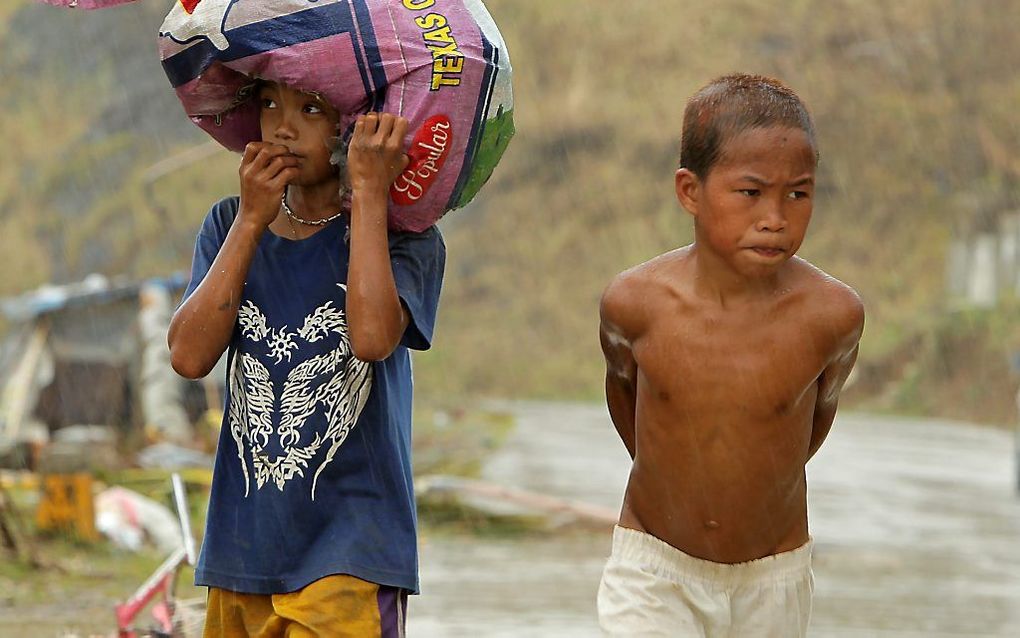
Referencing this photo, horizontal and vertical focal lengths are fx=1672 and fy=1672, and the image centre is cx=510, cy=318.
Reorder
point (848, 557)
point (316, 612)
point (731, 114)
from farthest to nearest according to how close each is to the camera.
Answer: point (848, 557), point (731, 114), point (316, 612)


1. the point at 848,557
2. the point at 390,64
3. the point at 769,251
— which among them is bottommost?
the point at 848,557

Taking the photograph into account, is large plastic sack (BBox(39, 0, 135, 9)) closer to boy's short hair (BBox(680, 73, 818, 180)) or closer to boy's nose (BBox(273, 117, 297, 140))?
boy's nose (BBox(273, 117, 297, 140))

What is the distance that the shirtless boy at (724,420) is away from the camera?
11.2 ft

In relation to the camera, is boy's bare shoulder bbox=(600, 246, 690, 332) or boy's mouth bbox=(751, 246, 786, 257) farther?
boy's bare shoulder bbox=(600, 246, 690, 332)

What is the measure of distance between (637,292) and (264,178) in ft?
2.72

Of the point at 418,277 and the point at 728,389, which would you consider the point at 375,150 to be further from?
the point at 728,389

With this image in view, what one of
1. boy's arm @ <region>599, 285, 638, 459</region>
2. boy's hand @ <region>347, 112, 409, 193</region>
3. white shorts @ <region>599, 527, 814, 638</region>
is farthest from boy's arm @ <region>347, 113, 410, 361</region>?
white shorts @ <region>599, 527, 814, 638</region>

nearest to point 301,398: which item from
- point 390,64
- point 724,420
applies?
point 390,64

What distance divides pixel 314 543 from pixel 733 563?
0.86m

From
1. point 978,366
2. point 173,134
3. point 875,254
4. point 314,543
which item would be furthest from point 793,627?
point 173,134

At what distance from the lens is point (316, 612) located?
128 inches

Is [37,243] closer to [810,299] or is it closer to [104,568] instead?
[104,568]

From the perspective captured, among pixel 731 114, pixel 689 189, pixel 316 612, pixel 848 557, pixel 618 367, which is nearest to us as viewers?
pixel 316 612

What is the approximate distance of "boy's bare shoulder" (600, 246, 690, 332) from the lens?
140 inches
